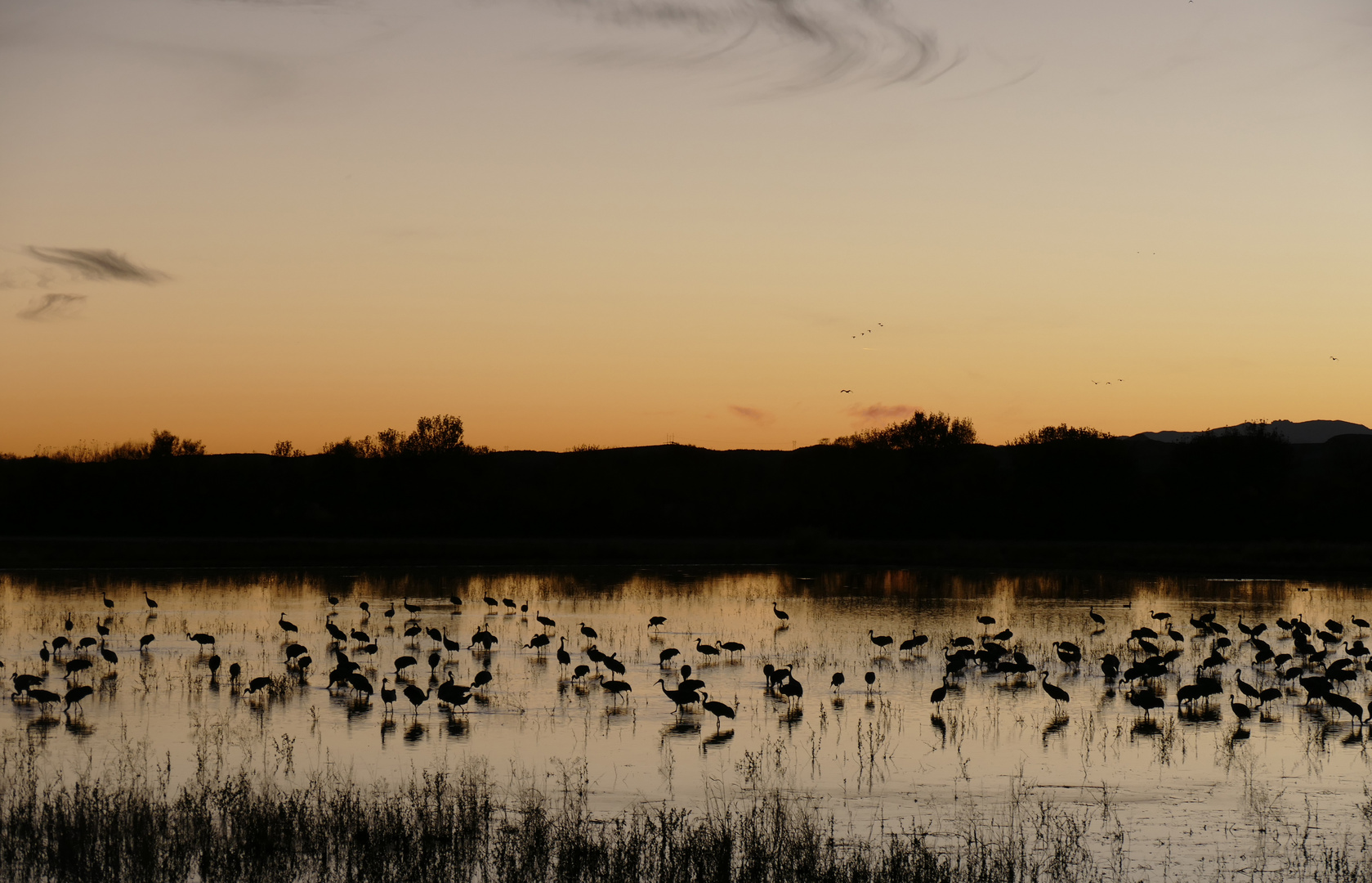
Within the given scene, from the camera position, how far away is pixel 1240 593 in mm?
40281

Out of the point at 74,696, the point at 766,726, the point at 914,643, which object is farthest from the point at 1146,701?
the point at 74,696

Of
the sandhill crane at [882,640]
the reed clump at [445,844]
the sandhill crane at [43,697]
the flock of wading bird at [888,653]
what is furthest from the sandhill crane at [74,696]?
the sandhill crane at [882,640]

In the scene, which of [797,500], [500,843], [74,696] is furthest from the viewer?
[797,500]

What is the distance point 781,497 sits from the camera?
81.8m

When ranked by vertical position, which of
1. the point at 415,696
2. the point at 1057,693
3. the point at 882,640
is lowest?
the point at 415,696

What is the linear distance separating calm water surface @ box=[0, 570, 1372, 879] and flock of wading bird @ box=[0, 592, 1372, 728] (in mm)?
209

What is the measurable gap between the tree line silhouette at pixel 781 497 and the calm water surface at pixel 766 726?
1249 inches

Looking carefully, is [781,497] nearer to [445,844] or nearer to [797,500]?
[797,500]

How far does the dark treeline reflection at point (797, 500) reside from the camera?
230 feet

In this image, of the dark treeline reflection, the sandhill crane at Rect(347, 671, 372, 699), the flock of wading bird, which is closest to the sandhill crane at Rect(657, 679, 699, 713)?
the flock of wading bird

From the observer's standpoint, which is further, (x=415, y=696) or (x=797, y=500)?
(x=797, y=500)

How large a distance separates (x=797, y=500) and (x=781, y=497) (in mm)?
1680

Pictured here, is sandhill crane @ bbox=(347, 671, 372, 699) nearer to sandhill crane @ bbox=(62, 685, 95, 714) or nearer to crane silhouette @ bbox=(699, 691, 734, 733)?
sandhill crane @ bbox=(62, 685, 95, 714)

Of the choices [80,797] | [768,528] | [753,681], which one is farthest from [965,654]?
[768,528]
